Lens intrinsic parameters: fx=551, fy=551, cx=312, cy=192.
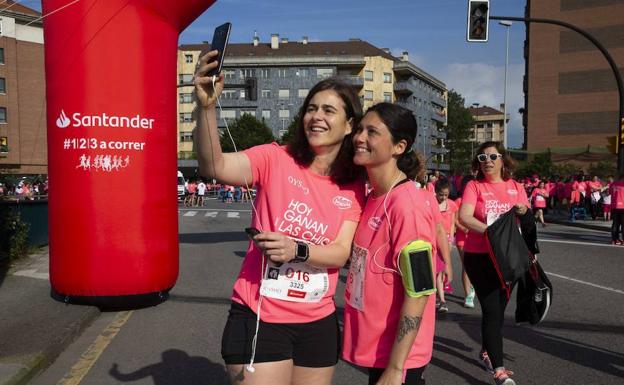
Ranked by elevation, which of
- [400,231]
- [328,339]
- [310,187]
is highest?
[310,187]

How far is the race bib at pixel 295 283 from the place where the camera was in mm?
2330

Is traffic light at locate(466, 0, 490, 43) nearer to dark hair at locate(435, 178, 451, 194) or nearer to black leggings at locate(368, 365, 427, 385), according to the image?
dark hair at locate(435, 178, 451, 194)

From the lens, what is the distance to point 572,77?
5569 cm

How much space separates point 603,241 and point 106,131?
13.4 m

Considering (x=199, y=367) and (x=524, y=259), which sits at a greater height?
(x=524, y=259)

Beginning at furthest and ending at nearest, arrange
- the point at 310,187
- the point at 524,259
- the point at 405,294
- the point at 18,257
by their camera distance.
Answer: the point at 18,257
the point at 524,259
the point at 310,187
the point at 405,294

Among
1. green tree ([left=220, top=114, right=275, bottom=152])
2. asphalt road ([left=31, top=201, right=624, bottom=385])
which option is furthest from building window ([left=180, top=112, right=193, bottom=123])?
asphalt road ([left=31, top=201, right=624, bottom=385])

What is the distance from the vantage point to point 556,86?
56.5 meters

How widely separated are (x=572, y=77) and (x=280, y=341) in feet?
200

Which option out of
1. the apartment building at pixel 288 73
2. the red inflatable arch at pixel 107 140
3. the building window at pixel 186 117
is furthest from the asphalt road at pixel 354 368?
the building window at pixel 186 117

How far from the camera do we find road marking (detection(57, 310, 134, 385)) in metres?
4.27

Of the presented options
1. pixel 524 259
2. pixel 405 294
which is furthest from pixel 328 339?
pixel 524 259

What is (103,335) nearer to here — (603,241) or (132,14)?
(132,14)

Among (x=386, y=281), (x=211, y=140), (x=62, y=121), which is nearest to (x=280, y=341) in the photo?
(x=386, y=281)
